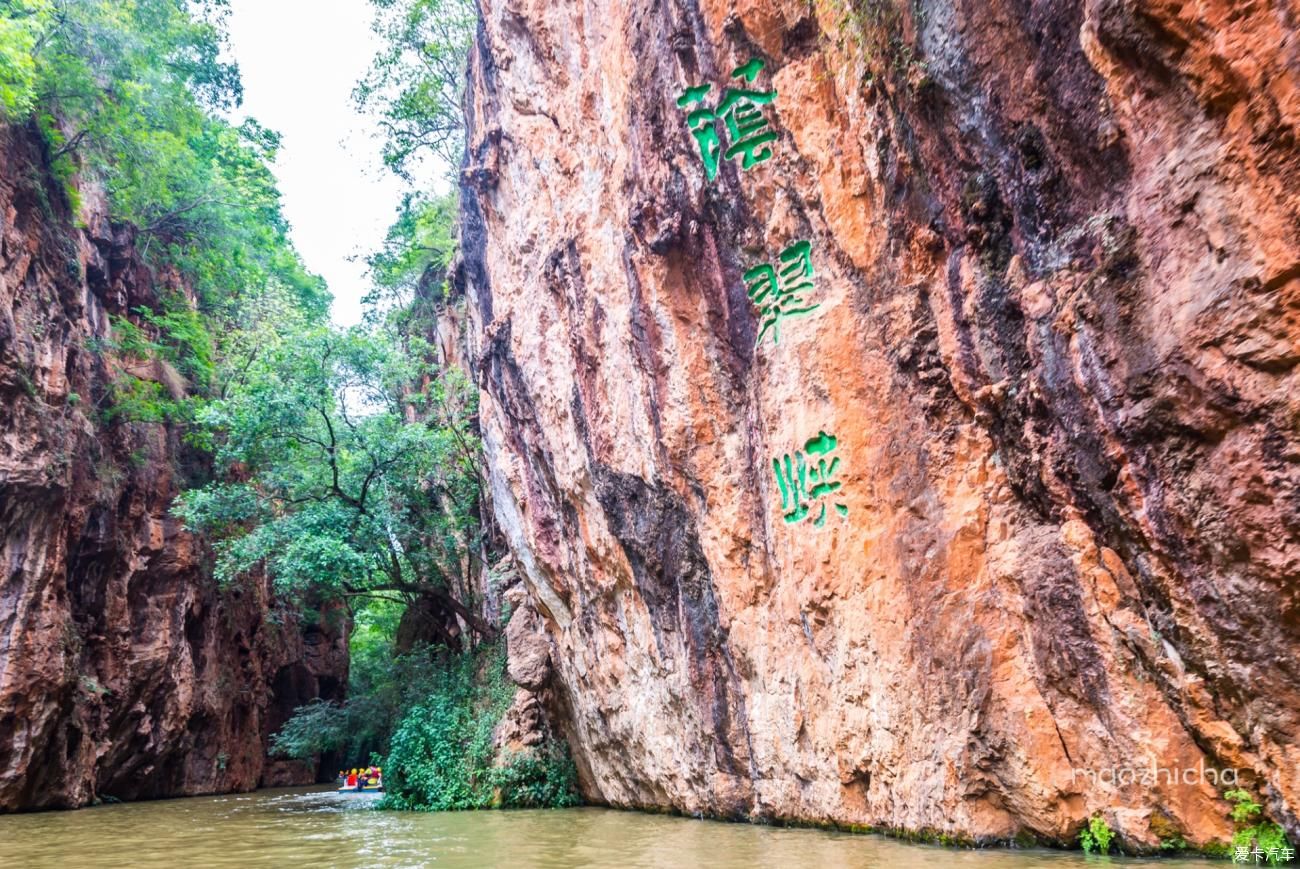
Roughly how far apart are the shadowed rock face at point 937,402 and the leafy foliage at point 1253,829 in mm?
113

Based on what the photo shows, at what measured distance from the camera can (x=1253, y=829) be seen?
4.28 m

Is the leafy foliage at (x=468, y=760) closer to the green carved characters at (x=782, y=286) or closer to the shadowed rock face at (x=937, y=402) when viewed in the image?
the shadowed rock face at (x=937, y=402)

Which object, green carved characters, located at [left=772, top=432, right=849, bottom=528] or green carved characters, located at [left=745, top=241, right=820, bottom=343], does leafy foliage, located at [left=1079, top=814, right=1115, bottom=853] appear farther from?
green carved characters, located at [left=745, top=241, right=820, bottom=343]

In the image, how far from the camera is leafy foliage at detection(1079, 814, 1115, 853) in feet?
16.1

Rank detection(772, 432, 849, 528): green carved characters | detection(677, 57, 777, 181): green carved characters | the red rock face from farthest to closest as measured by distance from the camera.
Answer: the red rock face
detection(677, 57, 777, 181): green carved characters
detection(772, 432, 849, 528): green carved characters

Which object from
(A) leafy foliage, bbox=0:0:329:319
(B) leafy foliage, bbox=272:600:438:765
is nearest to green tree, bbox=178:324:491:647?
(B) leafy foliage, bbox=272:600:438:765

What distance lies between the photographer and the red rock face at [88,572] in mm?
12938

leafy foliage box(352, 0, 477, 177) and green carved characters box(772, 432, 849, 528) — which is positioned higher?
leafy foliage box(352, 0, 477, 177)

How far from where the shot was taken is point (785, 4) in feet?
22.6

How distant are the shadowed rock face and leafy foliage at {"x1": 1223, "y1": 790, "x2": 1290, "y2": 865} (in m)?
0.11

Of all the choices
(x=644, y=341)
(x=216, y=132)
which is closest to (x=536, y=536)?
(x=644, y=341)

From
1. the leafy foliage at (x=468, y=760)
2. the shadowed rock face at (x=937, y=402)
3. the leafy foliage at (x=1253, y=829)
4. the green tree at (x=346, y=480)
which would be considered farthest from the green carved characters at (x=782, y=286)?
the green tree at (x=346, y=480)

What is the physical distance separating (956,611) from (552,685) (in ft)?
25.2

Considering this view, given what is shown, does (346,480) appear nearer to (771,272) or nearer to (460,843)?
(460,843)
